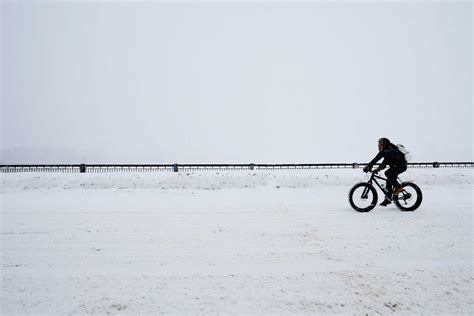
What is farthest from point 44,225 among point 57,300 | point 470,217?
point 470,217

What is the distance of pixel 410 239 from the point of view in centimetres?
448

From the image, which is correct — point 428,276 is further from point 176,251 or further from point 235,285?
point 176,251

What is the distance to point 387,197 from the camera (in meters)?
7.03

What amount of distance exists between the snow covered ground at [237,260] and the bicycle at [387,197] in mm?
259

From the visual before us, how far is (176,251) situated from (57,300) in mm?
1674

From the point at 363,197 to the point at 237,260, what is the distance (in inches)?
189

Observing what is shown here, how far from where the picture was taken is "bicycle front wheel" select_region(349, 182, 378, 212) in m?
6.85

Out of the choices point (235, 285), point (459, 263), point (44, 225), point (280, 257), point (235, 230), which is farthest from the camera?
point (44, 225)

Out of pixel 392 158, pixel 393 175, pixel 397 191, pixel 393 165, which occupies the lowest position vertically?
pixel 397 191

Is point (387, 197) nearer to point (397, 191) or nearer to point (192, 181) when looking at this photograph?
point (397, 191)

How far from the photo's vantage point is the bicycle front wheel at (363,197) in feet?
22.5

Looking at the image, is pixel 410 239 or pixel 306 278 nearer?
pixel 306 278

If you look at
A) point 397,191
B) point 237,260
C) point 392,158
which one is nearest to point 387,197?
point 397,191

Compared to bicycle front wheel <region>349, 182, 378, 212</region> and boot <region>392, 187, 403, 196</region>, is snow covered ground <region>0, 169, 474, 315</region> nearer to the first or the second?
bicycle front wheel <region>349, 182, 378, 212</region>
